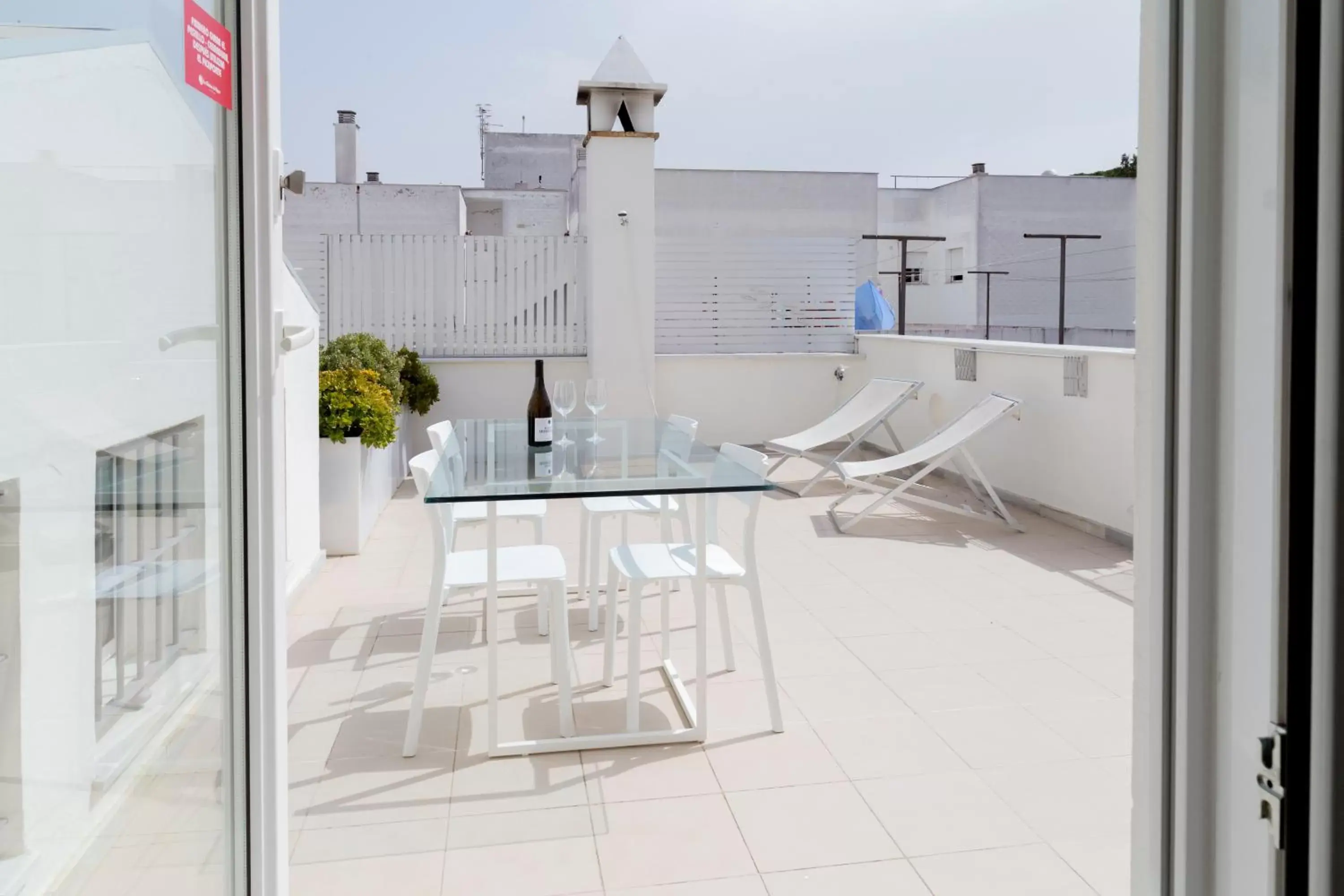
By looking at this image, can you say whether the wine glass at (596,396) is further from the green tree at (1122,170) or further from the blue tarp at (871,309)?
the green tree at (1122,170)

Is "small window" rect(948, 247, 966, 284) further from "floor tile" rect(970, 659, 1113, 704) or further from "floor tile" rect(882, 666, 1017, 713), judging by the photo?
"floor tile" rect(882, 666, 1017, 713)

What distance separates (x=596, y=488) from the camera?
2766 mm

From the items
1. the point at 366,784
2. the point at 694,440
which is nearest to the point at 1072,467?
the point at 694,440

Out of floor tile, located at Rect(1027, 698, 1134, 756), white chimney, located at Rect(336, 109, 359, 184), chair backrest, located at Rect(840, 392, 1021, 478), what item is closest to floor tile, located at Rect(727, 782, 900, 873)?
floor tile, located at Rect(1027, 698, 1134, 756)

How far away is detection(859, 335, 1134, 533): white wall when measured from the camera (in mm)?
5527

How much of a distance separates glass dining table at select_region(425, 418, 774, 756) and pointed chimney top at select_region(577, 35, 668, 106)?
573 cm

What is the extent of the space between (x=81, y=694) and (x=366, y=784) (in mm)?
1510

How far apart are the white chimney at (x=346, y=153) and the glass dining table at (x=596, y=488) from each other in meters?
14.1

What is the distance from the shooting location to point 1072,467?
595 cm

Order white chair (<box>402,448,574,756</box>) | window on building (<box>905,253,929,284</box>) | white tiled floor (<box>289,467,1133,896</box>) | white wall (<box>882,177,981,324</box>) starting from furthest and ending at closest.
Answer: window on building (<box>905,253,929,284</box>) < white wall (<box>882,177,981,324</box>) < white chair (<box>402,448,574,756</box>) < white tiled floor (<box>289,467,1133,896</box>)

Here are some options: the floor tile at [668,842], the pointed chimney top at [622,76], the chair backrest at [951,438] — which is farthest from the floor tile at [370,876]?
the pointed chimney top at [622,76]

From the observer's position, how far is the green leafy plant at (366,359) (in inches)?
241

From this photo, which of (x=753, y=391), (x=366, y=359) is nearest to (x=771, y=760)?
(x=366, y=359)

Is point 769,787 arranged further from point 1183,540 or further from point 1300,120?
point 1300,120
